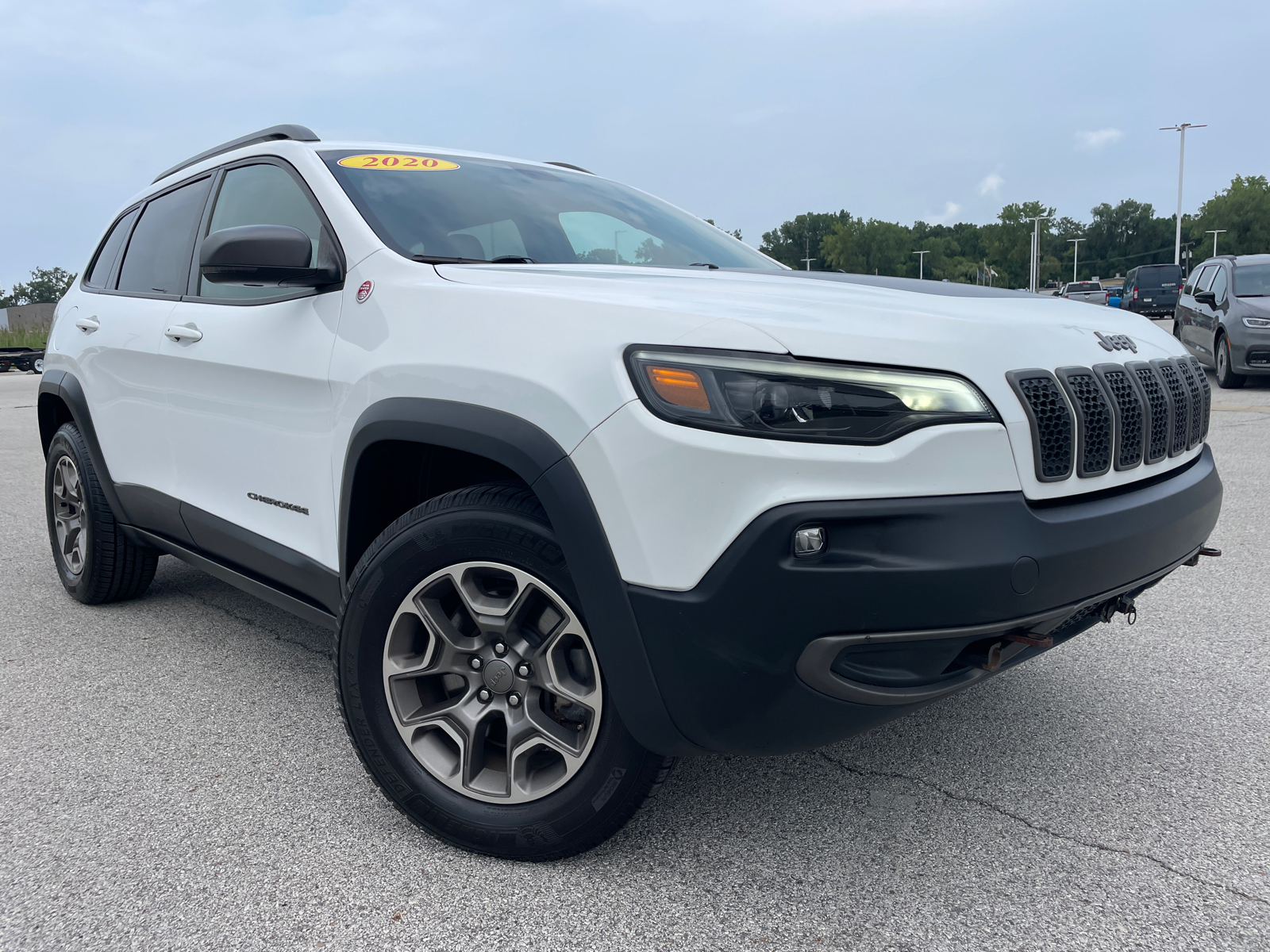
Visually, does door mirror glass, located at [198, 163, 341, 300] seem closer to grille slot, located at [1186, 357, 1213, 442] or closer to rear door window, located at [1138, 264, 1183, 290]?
grille slot, located at [1186, 357, 1213, 442]

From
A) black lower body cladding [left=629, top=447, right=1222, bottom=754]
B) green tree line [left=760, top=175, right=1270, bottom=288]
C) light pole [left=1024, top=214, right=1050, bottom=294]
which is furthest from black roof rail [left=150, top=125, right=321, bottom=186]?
green tree line [left=760, top=175, right=1270, bottom=288]

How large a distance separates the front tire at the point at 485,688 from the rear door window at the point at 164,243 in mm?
1802

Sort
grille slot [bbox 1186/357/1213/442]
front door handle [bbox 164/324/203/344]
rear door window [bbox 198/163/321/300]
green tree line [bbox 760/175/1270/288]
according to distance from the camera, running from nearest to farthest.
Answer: grille slot [bbox 1186/357/1213/442] < rear door window [bbox 198/163/321/300] < front door handle [bbox 164/324/203/344] < green tree line [bbox 760/175/1270/288]

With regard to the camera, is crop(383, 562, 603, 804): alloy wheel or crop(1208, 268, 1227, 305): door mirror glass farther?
crop(1208, 268, 1227, 305): door mirror glass

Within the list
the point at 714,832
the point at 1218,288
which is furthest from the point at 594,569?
the point at 1218,288

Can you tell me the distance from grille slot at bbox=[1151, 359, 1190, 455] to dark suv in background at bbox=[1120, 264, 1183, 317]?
1501 inches

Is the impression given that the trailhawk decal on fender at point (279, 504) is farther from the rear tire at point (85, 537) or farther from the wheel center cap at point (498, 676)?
the rear tire at point (85, 537)

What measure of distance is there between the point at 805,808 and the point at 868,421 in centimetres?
113

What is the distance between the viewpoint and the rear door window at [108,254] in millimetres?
4180

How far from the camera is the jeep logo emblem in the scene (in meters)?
2.14

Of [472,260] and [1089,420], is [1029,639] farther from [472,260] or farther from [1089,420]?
[472,260]

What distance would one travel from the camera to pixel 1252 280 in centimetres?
1170

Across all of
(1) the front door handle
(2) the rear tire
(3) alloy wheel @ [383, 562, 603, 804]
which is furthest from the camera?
(2) the rear tire

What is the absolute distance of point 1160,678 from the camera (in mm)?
3174
